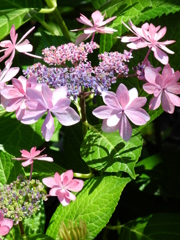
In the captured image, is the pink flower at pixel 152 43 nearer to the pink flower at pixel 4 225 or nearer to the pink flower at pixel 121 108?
the pink flower at pixel 121 108

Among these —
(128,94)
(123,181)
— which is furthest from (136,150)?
(128,94)

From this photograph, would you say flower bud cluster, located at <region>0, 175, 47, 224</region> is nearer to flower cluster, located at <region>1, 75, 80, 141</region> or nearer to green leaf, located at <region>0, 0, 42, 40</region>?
flower cluster, located at <region>1, 75, 80, 141</region>

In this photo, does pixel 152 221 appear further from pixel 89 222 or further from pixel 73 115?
pixel 73 115

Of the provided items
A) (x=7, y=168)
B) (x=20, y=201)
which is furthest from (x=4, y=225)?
(x=7, y=168)

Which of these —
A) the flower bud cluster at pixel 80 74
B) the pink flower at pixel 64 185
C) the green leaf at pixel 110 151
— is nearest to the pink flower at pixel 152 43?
the flower bud cluster at pixel 80 74

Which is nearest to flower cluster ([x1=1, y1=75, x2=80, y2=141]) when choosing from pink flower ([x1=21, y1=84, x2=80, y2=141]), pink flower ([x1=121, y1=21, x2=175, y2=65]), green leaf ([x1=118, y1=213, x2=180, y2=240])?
pink flower ([x1=21, y1=84, x2=80, y2=141])

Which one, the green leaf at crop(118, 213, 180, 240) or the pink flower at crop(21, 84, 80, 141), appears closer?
the pink flower at crop(21, 84, 80, 141)
